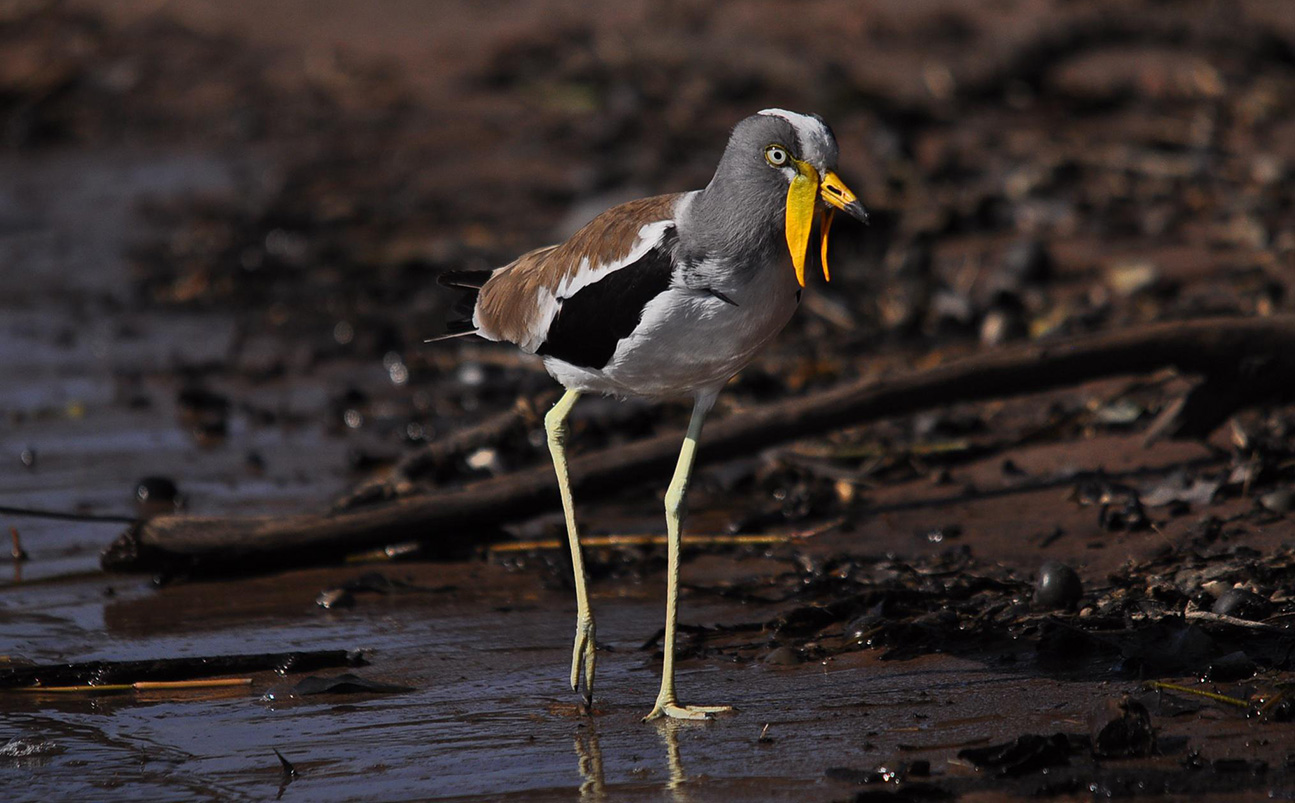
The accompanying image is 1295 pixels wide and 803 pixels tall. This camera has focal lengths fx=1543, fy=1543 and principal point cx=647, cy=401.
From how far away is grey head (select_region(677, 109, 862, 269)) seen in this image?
389 centimetres

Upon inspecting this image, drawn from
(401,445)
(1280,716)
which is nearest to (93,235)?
(401,445)

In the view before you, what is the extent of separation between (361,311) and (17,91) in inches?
296

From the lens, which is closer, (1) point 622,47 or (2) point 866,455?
(2) point 866,455

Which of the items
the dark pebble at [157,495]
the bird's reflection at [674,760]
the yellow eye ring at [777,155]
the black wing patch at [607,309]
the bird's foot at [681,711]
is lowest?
the bird's reflection at [674,760]

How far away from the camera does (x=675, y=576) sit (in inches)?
169

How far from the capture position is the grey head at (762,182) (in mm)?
3893

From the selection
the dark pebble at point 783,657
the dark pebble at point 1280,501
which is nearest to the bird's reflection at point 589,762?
the dark pebble at point 783,657

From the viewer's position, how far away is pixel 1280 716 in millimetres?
3738

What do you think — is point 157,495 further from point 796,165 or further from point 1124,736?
point 1124,736

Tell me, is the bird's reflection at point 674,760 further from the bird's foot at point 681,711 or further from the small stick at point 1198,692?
the small stick at point 1198,692

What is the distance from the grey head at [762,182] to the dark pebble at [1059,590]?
141 cm

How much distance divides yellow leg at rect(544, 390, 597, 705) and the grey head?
81 cm

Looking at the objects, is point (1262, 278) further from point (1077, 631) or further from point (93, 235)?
point (93, 235)

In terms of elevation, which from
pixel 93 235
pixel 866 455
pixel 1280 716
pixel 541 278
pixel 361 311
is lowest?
pixel 1280 716
